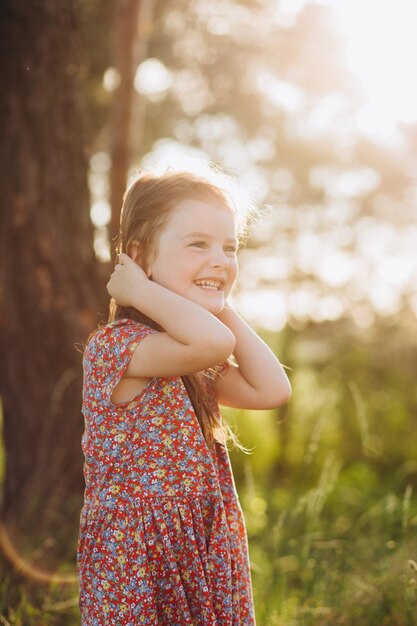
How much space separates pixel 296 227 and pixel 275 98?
1.59 metres

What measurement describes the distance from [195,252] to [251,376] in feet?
1.39

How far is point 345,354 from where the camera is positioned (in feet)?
27.7

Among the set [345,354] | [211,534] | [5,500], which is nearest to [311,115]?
[345,354]

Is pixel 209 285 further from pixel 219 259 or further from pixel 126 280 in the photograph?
pixel 126 280

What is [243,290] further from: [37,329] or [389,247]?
[37,329]

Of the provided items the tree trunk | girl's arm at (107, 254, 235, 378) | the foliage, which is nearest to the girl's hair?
girl's arm at (107, 254, 235, 378)

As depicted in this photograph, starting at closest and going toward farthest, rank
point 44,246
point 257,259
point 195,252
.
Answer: point 195,252 < point 44,246 < point 257,259

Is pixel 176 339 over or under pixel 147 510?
over

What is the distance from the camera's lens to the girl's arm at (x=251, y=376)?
196 centimetres

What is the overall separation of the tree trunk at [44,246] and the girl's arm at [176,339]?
73.6 inches

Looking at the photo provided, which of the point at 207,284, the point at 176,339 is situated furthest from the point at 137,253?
the point at 176,339

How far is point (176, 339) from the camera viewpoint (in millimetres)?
1690

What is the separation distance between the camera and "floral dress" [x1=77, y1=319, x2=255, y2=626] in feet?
5.51

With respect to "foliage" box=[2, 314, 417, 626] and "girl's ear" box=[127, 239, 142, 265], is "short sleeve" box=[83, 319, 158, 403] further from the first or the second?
"foliage" box=[2, 314, 417, 626]
